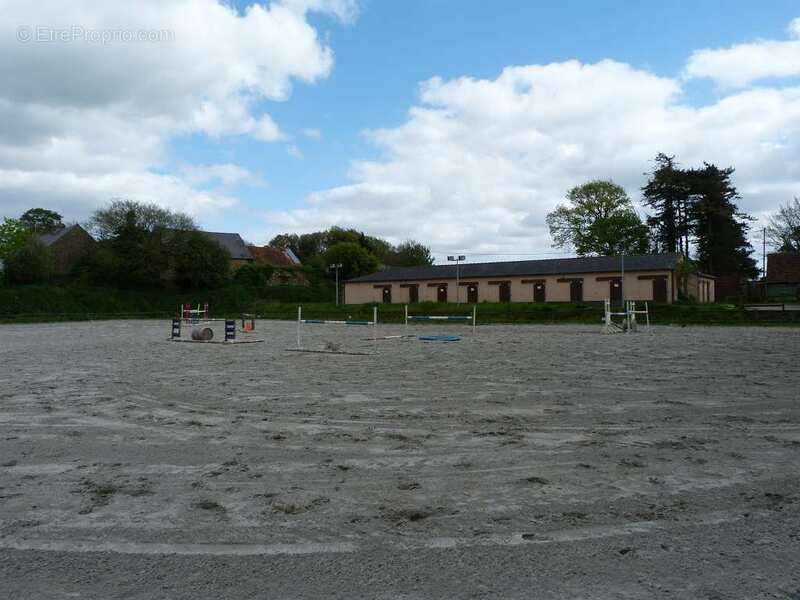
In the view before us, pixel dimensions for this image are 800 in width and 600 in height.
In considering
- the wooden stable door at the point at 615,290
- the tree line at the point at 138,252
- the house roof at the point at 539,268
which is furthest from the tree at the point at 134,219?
the wooden stable door at the point at 615,290

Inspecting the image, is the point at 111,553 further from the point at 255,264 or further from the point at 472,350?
the point at 255,264

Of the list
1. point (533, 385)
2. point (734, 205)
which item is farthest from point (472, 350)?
point (734, 205)

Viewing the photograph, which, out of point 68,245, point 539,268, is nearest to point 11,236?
point 68,245

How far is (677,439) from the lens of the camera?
5988 mm

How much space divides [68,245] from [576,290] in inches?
2162

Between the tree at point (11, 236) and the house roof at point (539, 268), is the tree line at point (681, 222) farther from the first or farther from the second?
the tree at point (11, 236)

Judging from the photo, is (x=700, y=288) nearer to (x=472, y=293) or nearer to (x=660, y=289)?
(x=660, y=289)

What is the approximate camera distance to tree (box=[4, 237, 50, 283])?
187 feet

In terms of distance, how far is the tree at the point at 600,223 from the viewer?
222 ft

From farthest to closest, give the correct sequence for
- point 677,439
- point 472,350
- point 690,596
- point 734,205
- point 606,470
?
point 734,205 < point 472,350 < point 677,439 < point 606,470 < point 690,596

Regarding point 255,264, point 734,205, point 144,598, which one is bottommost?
point 144,598

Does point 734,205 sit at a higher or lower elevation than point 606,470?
higher

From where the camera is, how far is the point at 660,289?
4775cm

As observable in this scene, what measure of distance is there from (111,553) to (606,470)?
3.69 m
